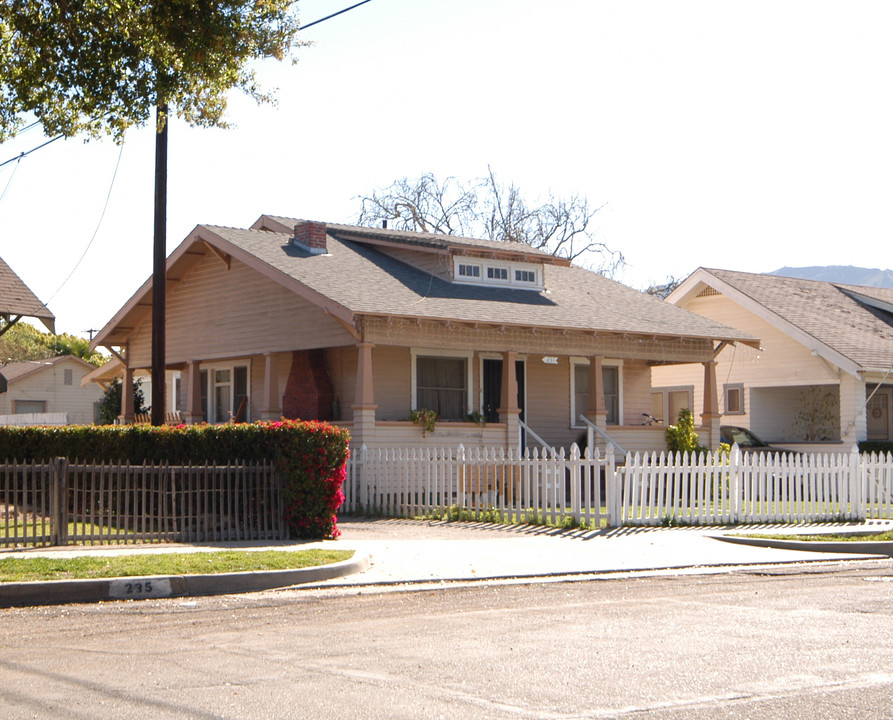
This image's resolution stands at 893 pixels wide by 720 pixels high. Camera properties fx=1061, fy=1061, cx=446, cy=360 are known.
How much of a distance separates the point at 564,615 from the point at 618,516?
776cm

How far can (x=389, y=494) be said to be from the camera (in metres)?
19.9

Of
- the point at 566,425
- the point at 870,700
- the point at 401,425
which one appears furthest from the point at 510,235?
the point at 870,700

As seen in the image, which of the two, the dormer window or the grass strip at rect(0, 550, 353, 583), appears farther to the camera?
the dormer window

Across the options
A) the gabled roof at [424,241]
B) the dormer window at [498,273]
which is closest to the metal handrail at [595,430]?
the dormer window at [498,273]

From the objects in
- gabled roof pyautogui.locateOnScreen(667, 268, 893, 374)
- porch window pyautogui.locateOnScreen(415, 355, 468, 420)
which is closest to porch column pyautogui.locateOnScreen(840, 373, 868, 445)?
gabled roof pyautogui.locateOnScreen(667, 268, 893, 374)

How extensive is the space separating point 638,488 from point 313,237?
1046cm

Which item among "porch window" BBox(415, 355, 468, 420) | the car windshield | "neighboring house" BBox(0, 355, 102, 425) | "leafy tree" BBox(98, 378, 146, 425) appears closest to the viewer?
"porch window" BBox(415, 355, 468, 420)

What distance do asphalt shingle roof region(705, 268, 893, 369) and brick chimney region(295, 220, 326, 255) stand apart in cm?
1412

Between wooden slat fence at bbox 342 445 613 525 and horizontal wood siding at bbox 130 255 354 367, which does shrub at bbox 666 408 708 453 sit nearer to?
wooden slat fence at bbox 342 445 613 525

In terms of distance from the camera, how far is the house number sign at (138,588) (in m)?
10.9

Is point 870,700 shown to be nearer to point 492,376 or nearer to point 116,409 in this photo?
point 492,376

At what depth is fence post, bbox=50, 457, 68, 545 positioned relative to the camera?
44.5ft

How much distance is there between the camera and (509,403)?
2328 centimetres

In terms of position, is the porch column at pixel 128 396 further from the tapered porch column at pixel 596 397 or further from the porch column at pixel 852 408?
the porch column at pixel 852 408
